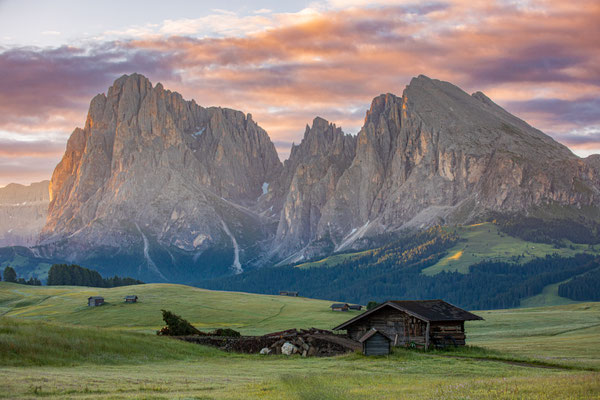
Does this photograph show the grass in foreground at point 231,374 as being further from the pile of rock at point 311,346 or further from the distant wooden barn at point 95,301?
the distant wooden barn at point 95,301

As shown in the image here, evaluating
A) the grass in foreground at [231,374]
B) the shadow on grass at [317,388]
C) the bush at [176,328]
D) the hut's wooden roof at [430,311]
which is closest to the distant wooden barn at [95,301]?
the bush at [176,328]

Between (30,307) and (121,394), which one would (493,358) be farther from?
(30,307)

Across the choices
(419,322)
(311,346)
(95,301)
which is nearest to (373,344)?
(311,346)

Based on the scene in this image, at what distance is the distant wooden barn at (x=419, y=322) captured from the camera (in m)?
59.9

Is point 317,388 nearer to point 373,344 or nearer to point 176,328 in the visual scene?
point 373,344

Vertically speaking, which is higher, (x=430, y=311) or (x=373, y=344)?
(x=430, y=311)

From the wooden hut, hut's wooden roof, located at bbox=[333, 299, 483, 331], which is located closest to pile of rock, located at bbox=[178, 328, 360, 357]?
hut's wooden roof, located at bbox=[333, 299, 483, 331]

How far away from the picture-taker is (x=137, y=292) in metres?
151

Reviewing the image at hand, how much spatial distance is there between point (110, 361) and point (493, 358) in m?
29.9

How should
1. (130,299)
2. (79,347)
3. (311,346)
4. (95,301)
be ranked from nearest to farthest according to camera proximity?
(79,347) → (311,346) → (95,301) → (130,299)

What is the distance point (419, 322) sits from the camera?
6044 cm

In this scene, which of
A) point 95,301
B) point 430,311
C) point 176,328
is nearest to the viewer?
point 430,311

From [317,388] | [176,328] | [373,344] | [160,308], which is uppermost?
[317,388]

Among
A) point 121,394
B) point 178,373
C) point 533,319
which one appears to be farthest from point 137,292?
point 121,394
